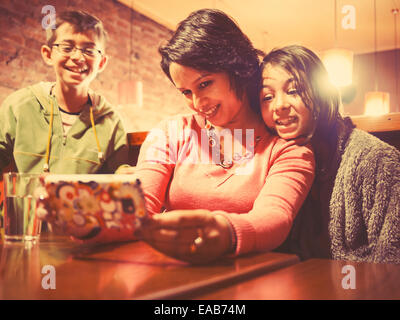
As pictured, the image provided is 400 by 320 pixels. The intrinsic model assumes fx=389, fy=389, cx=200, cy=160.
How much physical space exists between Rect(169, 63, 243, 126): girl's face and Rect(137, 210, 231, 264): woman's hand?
1.54 feet

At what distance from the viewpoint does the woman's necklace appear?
0.96m

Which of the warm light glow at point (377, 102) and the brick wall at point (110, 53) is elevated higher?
the brick wall at point (110, 53)

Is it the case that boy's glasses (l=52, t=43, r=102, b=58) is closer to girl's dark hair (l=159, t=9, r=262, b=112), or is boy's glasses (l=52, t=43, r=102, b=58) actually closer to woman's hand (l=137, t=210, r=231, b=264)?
girl's dark hair (l=159, t=9, r=262, b=112)

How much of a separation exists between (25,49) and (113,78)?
1174 millimetres

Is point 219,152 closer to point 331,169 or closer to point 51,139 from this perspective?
point 331,169

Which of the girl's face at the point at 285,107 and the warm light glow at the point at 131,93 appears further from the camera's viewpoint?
the warm light glow at the point at 131,93

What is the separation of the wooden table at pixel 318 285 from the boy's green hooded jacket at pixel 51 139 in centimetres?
105

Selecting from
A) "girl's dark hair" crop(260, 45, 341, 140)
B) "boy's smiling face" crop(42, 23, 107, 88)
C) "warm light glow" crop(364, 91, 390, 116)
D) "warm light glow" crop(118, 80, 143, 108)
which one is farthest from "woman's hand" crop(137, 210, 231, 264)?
"warm light glow" crop(364, 91, 390, 116)

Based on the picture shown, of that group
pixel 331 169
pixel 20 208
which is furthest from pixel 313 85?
pixel 20 208

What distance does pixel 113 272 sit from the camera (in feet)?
1.64

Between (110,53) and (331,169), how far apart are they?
13.0 ft

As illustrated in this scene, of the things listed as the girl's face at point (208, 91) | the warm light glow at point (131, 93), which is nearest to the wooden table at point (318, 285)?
the girl's face at point (208, 91)

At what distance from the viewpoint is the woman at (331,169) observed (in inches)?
32.7

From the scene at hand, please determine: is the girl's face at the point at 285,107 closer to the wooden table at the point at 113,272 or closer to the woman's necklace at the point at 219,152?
the woman's necklace at the point at 219,152
